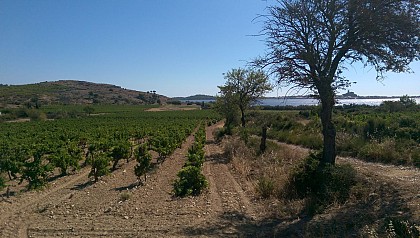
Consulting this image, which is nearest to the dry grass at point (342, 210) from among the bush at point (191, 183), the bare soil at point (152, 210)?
the bare soil at point (152, 210)

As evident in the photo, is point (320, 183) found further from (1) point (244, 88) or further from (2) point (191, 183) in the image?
(1) point (244, 88)

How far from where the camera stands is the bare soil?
296 inches

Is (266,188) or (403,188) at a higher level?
(403,188)

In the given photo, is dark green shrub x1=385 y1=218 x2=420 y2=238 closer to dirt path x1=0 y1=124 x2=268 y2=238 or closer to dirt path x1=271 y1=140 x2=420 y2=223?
dirt path x1=271 y1=140 x2=420 y2=223

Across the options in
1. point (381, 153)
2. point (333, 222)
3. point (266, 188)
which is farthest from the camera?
point (381, 153)

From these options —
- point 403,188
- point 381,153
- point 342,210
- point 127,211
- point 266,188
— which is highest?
point 403,188

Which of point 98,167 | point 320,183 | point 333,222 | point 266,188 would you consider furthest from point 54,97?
point 333,222

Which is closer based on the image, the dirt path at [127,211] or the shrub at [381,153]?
the dirt path at [127,211]

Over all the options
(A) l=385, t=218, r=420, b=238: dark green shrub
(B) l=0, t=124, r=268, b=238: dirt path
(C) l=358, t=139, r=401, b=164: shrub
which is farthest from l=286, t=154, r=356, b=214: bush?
(C) l=358, t=139, r=401, b=164: shrub

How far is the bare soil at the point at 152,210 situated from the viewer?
296 inches

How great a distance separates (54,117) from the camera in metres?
84.2

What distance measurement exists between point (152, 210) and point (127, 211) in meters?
0.71

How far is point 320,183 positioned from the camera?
8938 mm

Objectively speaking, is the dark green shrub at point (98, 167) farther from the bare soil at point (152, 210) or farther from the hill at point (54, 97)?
the hill at point (54, 97)
